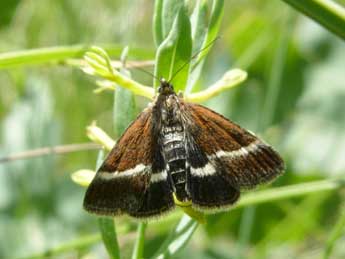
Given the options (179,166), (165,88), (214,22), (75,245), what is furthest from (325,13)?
(75,245)

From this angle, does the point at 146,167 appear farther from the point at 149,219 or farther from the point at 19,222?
the point at 19,222

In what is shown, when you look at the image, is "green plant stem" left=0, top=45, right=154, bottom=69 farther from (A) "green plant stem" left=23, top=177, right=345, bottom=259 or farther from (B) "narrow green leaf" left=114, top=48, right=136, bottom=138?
(A) "green plant stem" left=23, top=177, right=345, bottom=259

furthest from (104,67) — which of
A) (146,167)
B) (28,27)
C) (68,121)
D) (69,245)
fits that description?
(28,27)

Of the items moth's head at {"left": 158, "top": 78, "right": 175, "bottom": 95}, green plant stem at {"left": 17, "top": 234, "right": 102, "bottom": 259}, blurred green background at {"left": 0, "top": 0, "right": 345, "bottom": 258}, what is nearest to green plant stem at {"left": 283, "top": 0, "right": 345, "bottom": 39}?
moth's head at {"left": 158, "top": 78, "right": 175, "bottom": 95}

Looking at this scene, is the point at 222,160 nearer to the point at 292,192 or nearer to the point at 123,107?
the point at 123,107

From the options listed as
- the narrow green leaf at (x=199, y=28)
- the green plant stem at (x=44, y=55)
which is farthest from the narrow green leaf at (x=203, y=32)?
the green plant stem at (x=44, y=55)

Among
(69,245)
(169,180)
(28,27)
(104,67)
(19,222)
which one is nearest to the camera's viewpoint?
(104,67)
